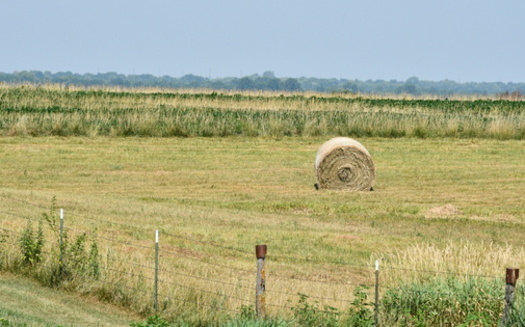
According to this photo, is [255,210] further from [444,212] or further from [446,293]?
[446,293]

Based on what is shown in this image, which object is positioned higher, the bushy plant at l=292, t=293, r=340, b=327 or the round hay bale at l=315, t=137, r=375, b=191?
the bushy plant at l=292, t=293, r=340, b=327

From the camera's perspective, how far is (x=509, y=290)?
12.4 m

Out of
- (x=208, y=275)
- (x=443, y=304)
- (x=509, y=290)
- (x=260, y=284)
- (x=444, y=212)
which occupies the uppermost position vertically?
(x=509, y=290)

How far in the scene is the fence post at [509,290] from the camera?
483 inches

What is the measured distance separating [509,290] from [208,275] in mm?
6033

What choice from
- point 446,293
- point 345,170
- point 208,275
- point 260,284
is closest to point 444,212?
point 345,170

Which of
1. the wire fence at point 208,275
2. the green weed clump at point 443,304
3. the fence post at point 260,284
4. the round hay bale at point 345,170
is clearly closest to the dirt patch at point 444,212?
the round hay bale at point 345,170

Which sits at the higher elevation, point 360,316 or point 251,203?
point 360,316

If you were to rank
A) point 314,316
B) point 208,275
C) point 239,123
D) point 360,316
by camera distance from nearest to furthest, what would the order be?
1. point 360,316
2. point 314,316
3. point 208,275
4. point 239,123

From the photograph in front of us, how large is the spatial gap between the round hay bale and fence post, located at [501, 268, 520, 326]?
19585 millimetres

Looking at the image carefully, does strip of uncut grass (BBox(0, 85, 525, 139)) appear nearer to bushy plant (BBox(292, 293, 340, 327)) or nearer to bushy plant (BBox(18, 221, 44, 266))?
bushy plant (BBox(18, 221, 44, 266))

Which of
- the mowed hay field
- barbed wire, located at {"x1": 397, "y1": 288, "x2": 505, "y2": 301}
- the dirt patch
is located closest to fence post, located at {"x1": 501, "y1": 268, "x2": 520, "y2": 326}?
barbed wire, located at {"x1": 397, "y1": 288, "x2": 505, "y2": 301}

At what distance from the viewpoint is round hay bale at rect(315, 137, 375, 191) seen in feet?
105

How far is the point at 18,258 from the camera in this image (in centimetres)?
1677
